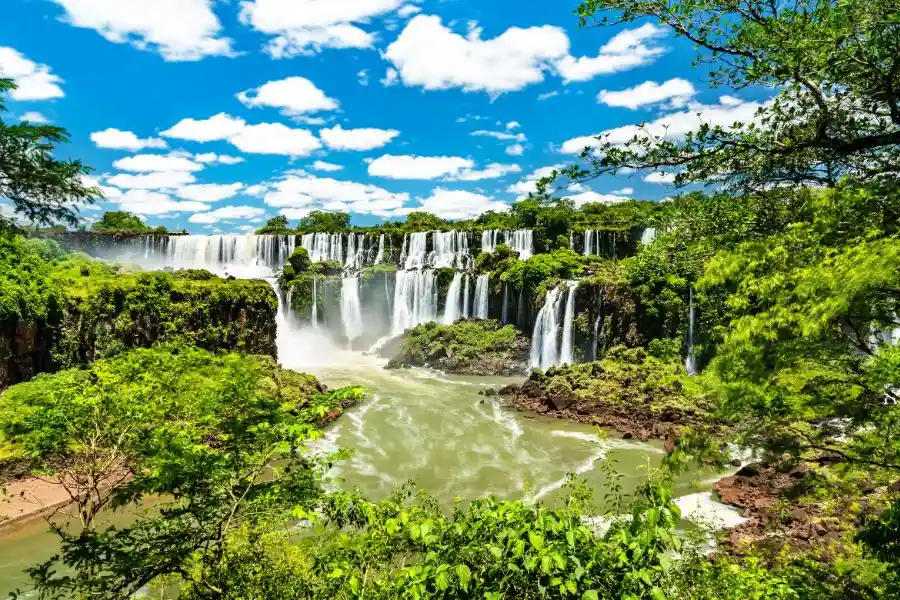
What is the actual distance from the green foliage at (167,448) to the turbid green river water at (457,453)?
642 cm

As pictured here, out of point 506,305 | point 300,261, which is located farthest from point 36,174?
point 300,261

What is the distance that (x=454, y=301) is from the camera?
1683 inches

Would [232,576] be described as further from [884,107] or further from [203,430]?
[884,107]

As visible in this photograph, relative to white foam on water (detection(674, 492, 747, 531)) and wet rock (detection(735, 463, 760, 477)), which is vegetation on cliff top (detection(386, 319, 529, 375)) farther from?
white foam on water (detection(674, 492, 747, 531))

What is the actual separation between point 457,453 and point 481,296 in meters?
22.3

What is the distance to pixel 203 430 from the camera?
24.1ft

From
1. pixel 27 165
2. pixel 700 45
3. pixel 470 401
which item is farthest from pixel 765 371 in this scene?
pixel 470 401

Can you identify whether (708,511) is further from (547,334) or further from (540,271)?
(540,271)

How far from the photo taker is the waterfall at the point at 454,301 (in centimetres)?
4266

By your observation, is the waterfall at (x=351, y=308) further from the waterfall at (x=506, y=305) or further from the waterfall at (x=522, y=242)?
the waterfall at (x=522, y=242)

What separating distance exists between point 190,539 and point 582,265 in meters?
36.6

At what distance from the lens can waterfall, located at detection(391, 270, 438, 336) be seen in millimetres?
44156

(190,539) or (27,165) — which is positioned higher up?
(27,165)

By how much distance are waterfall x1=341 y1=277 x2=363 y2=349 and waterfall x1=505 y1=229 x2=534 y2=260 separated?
15247 millimetres
